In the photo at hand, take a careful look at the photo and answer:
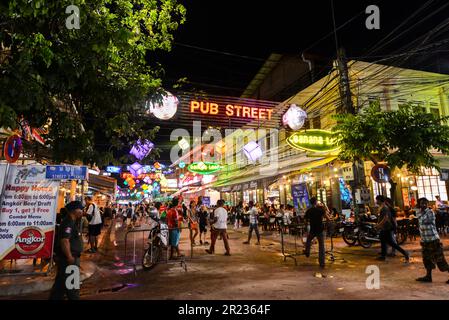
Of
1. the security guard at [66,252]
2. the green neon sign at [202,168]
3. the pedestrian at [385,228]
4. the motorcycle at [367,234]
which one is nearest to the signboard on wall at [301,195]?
the motorcycle at [367,234]

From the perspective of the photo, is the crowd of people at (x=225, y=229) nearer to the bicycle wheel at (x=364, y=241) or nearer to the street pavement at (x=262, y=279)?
the street pavement at (x=262, y=279)

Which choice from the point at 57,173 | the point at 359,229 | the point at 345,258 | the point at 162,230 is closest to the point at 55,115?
the point at 57,173

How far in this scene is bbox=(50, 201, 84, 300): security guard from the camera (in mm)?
4922

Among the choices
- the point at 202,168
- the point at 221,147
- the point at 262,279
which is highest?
the point at 221,147

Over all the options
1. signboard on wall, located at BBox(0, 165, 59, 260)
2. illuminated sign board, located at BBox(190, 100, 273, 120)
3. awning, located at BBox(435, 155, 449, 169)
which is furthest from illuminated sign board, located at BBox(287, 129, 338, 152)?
signboard on wall, located at BBox(0, 165, 59, 260)

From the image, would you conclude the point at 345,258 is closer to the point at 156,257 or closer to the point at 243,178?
the point at 156,257

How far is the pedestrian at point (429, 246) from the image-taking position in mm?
6770

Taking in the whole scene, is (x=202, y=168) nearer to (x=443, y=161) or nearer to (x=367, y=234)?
(x=367, y=234)

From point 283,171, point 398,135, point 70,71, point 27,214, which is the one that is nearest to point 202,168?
point 283,171

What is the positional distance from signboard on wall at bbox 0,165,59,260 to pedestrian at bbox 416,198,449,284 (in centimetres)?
901

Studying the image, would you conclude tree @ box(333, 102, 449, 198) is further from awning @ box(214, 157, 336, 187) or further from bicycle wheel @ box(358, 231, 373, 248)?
awning @ box(214, 157, 336, 187)

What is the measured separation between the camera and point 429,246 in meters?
6.96

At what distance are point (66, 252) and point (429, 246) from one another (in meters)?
7.23

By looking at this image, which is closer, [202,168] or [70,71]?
[70,71]
